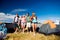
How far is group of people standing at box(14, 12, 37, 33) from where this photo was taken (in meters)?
4.09

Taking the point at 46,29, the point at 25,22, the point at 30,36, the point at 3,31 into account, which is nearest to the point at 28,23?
the point at 25,22

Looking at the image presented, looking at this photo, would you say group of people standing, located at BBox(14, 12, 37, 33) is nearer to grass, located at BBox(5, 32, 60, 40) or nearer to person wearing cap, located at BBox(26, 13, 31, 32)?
person wearing cap, located at BBox(26, 13, 31, 32)

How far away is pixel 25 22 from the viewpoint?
4117 millimetres

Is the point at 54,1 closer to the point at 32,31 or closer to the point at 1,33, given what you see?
the point at 32,31

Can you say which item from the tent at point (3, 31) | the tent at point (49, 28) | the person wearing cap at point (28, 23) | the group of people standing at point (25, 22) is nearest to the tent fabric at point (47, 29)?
the tent at point (49, 28)

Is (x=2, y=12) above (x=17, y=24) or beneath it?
above

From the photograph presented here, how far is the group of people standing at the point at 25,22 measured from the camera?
4.09 metres

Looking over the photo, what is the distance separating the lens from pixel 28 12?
4125 millimetres

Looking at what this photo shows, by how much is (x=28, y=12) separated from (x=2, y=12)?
0.68m

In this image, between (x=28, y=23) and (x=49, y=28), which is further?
(x=28, y=23)

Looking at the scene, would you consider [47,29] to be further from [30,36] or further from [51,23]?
[30,36]

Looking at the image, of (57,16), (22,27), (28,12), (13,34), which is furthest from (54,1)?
(13,34)

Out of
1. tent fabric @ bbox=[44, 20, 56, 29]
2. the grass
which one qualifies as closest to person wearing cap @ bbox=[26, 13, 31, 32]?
the grass

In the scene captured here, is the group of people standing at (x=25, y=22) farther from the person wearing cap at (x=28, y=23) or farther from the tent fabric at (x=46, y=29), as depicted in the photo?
the tent fabric at (x=46, y=29)
